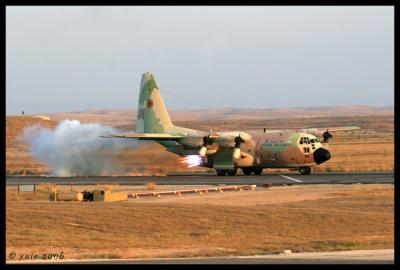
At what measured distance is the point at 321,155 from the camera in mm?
64500

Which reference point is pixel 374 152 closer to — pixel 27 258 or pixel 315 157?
pixel 315 157

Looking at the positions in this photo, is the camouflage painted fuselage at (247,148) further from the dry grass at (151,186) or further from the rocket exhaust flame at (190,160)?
the dry grass at (151,186)

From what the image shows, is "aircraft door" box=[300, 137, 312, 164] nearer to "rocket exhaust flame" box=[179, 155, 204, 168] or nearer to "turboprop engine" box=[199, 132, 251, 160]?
"turboprop engine" box=[199, 132, 251, 160]

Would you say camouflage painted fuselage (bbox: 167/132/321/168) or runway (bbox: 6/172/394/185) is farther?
camouflage painted fuselage (bbox: 167/132/321/168)

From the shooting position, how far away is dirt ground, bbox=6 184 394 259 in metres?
34.4

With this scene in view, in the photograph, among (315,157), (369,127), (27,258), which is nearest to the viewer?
Answer: (27,258)

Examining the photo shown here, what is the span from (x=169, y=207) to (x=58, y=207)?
17.7 feet

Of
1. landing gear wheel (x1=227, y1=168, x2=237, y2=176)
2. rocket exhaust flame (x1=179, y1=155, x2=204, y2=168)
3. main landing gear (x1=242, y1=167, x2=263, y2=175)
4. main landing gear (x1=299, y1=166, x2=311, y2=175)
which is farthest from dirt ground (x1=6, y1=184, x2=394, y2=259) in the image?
main landing gear (x1=242, y1=167, x2=263, y2=175)

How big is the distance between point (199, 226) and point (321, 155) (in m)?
25.8

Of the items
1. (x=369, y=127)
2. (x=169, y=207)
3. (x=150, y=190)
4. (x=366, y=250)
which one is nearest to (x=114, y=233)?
(x=169, y=207)

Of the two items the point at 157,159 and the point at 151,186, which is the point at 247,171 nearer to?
the point at 157,159

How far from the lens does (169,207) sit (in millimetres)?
43281

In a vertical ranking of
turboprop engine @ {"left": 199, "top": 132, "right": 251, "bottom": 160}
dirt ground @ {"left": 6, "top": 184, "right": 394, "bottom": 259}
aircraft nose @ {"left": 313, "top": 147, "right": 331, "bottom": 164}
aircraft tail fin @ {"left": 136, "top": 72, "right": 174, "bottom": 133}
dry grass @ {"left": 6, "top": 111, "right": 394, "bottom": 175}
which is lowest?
dry grass @ {"left": 6, "top": 111, "right": 394, "bottom": 175}
